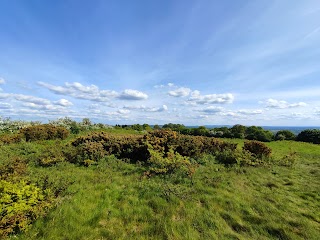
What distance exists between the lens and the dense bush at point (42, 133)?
17094 millimetres

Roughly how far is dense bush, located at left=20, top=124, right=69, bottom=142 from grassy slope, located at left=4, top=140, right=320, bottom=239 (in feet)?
28.8

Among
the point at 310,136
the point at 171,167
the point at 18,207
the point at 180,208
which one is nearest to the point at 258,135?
the point at 310,136

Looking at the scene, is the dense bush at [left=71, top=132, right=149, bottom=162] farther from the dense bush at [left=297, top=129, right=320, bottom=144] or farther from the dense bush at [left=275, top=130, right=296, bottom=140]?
the dense bush at [left=297, top=129, right=320, bottom=144]

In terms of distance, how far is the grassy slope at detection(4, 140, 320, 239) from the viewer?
16.9ft

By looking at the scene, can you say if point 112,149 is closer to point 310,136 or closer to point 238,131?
point 238,131

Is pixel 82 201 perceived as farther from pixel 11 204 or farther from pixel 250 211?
pixel 250 211

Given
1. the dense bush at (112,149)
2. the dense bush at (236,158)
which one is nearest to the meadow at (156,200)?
the dense bush at (112,149)

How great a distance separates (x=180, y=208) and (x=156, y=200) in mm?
775

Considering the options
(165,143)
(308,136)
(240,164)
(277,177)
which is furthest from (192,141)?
(308,136)

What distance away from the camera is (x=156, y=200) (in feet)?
21.9

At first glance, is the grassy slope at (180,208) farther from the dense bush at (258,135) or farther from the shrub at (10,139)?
the dense bush at (258,135)

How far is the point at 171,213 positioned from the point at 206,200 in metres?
1.43

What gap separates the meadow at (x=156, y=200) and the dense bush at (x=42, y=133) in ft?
21.1

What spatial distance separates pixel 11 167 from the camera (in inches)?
311
